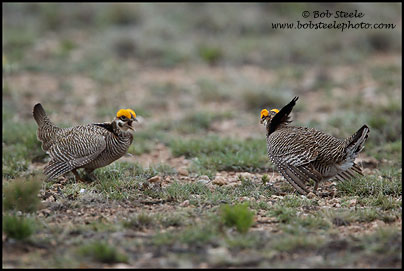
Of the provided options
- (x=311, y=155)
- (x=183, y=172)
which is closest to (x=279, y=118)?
(x=311, y=155)

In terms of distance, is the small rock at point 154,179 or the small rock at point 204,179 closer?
the small rock at point 154,179

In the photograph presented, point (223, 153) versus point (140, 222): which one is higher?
point (223, 153)

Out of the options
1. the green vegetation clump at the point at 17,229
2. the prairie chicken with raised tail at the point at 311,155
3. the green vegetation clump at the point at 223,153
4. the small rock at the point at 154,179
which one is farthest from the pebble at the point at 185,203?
the green vegetation clump at the point at 17,229

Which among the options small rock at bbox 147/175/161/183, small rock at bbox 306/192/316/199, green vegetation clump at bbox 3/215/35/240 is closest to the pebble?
small rock at bbox 147/175/161/183

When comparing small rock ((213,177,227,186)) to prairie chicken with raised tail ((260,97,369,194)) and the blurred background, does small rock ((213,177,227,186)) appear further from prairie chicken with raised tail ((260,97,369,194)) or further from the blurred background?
the blurred background

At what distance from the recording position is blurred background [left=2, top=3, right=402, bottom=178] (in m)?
10.3

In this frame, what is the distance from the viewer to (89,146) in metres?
6.75

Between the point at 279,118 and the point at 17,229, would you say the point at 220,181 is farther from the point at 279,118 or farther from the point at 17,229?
the point at 17,229

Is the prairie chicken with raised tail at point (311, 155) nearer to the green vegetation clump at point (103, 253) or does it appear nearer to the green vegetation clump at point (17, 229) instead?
the green vegetation clump at point (103, 253)

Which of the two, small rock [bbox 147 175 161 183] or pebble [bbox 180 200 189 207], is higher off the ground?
small rock [bbox 147 175 161 183]

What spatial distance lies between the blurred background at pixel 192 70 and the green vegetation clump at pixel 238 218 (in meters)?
3.39

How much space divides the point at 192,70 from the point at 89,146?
7273 millimetres

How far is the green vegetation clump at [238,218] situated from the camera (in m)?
5.09

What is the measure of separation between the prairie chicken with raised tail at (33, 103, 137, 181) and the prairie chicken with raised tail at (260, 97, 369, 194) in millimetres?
1774
